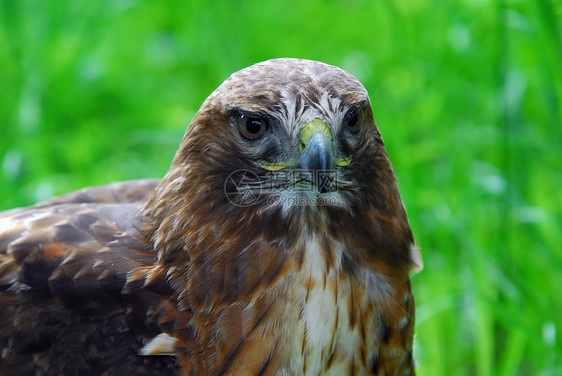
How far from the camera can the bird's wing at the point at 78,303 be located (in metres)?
2.27

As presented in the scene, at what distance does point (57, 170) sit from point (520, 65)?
8.75 ft

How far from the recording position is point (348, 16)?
5883 millimetres

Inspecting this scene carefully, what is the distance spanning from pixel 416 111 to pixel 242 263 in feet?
7.37

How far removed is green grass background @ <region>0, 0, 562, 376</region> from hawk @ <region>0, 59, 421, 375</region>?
1.00 meters

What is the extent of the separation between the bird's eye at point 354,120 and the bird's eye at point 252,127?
9.4 inches

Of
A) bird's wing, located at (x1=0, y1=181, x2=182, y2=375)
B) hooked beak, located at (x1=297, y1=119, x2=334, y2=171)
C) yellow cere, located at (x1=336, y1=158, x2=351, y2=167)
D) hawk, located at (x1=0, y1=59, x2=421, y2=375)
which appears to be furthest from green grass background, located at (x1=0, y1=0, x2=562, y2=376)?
bird's wing, located at (x1=0, y1=181, x2=182, y2=375)

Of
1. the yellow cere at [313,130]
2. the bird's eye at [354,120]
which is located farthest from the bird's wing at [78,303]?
the bird's eye at [354,120]

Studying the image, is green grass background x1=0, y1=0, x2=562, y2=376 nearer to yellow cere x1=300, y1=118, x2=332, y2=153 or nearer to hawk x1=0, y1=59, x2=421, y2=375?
hawk x1=0, y1=59, x2=421, y2=375

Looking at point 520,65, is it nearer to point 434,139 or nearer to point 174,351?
point 434,139

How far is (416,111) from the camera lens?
14.1 ft

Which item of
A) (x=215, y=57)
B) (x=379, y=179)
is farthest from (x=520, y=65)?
(x=379, y=179)

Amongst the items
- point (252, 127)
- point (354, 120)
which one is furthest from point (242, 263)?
point (354, 120)

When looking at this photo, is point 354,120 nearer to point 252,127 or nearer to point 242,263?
point 252,127

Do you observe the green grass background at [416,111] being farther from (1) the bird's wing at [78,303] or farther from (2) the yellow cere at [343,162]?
(1) the bird's wing at [78,303]
